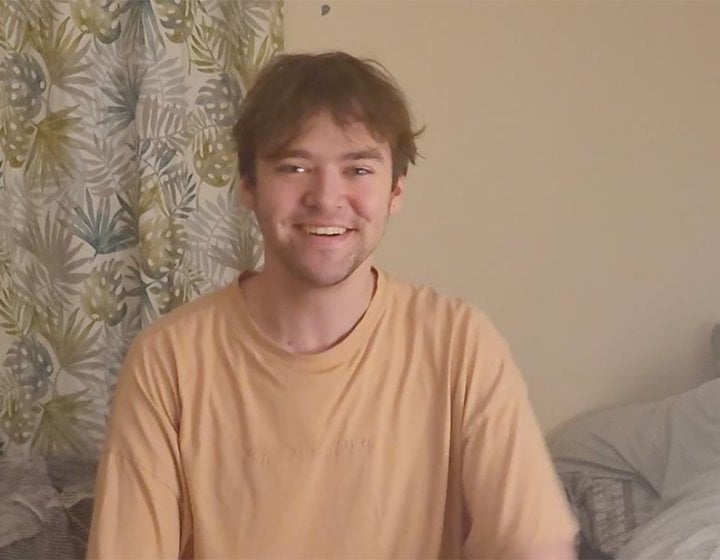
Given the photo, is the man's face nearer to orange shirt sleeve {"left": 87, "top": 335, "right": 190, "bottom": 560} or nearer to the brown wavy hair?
the brown wavy hair

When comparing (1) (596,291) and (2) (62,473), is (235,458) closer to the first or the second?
(2) (62,473)

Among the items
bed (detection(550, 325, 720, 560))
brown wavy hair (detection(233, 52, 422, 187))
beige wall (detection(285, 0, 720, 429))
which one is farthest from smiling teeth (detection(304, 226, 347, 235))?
beige wall (detection(285, 0, 720, 429))

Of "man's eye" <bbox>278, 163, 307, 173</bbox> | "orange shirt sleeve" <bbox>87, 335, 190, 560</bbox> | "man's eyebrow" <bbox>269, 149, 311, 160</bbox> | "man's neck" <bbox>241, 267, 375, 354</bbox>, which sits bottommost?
"orange shirt sleeve" <bbox>87, 335, 190, 560</bbox>

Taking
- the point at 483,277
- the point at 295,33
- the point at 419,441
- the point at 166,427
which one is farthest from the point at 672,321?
the point at 166,427

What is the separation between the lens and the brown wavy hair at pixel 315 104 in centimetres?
112

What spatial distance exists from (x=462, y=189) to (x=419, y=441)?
49.3 inches

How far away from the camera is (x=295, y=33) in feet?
7.40

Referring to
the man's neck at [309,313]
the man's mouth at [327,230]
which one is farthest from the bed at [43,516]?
the man's mouth at [327,230]

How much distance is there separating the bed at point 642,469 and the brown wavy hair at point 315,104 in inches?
35.2

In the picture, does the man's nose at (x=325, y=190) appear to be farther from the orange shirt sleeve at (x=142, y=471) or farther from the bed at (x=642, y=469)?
the bed at (x=642, y=469)

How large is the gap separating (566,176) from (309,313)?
1.30m

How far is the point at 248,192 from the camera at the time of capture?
3.92 feet

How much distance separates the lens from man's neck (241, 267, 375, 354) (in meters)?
1.16

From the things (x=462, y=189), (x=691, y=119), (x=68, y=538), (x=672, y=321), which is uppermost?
(x=691, y=119)
